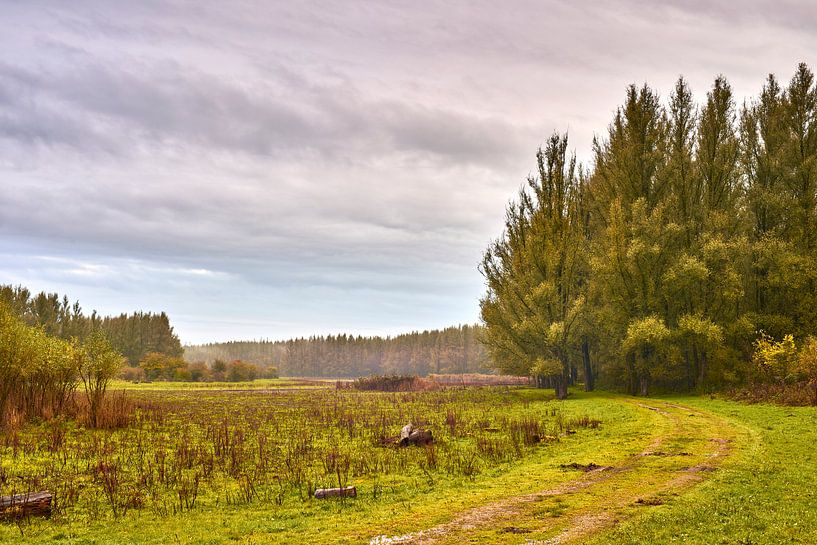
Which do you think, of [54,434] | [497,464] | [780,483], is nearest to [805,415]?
[780,483]

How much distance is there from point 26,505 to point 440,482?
412 inches

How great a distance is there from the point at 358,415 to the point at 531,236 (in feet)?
77.4

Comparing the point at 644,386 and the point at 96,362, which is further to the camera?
the point at 644,386

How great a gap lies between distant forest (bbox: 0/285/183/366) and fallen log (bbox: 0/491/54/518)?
12249 centimetres

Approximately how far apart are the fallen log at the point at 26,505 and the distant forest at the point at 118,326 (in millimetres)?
122488

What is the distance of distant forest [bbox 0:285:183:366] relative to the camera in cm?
12588

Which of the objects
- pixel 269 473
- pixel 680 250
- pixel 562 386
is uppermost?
pixel 680 250

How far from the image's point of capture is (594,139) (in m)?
57.4

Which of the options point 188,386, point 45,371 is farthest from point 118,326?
point 45,371

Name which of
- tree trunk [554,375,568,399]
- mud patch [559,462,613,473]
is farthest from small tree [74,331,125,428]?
tree trunk [554,375,568,399]

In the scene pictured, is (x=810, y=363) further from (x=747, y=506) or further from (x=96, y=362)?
(x=96, y=362)

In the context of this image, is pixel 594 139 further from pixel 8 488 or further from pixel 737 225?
pixel 8 488

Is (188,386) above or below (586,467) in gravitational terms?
below

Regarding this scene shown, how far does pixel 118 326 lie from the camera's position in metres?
154
